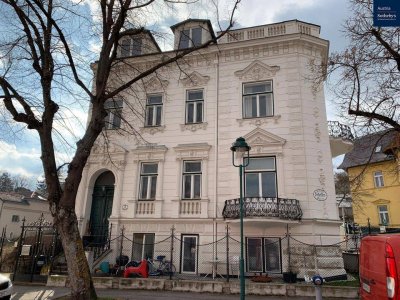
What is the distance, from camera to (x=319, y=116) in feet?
51.9

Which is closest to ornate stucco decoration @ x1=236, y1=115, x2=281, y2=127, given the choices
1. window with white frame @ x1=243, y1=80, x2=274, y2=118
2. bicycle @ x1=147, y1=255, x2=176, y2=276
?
window with white frame @ x1=243, y1=80, x2=274, y2=118

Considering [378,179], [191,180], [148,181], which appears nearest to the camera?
[191,180]

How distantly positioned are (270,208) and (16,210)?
37962mm

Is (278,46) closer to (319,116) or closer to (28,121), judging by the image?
(319,116)

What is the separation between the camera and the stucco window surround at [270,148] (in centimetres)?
1499

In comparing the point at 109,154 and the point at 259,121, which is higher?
the point at 259,121

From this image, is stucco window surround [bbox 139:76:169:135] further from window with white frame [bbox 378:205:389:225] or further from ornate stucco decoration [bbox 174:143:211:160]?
window with white frame [bbox 378:205:389:225]

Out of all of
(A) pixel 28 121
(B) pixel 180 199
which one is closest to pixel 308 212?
(B) pixel 180 199

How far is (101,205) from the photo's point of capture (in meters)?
17.9

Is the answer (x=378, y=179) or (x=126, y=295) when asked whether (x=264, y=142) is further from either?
(x=378, y=179)

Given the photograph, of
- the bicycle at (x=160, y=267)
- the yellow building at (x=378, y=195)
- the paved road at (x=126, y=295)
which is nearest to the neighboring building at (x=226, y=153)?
the bicycle at (x=160, y=267)

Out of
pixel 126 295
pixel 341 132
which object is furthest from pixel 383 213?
pixel 126 295

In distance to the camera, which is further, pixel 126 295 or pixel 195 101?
pixel 195 101

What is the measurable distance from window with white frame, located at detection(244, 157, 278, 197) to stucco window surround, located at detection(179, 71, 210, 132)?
3.27 m
